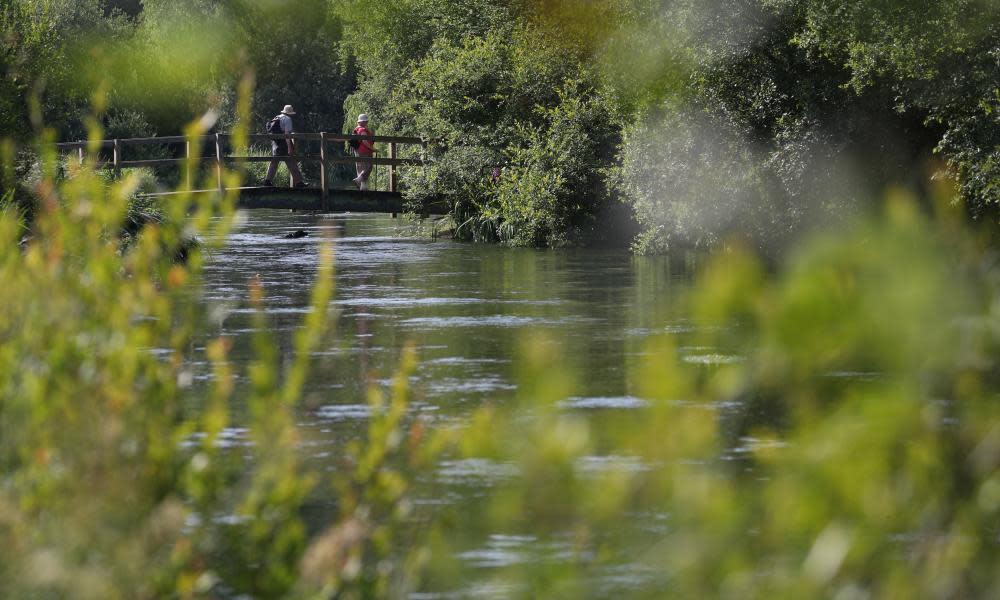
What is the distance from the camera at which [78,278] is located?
16.9 feet

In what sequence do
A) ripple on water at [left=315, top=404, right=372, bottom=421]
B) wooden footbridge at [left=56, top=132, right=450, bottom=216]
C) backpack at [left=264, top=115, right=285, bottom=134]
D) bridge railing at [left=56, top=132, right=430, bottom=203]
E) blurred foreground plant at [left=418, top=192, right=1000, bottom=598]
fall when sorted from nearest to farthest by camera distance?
blurred foreground plant at [left=418, top=192, right=1000, bottom=598] < ripple on water at [left=315, top=404, right=372, bottom=421] < bridge railing at [left=56, top=132, right=430, bottom=203] < wooden footbridge at [left=56, top=132, right=450, bottom=216] < backpack at [left=264, top=115, right=285, bottom=134]

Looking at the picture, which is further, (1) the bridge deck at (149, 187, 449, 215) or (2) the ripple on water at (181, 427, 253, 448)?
(1) the bridge deck at (149, 187, 449, 215)

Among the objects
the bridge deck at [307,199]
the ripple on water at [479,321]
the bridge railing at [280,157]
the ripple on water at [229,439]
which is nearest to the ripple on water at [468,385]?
the ripple on water at [229,439]

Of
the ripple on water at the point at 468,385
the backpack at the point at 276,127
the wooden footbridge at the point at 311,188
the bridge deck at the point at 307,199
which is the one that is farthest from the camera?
the backpack at the point at 276,127

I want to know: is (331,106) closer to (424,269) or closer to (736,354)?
(424,269)

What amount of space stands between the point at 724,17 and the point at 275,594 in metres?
22.6

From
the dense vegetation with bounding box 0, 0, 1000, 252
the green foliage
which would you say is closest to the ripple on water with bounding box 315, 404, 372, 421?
the dense vegetation with bounding box 0, 0, 1000, 252

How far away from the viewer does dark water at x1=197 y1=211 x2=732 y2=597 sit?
1041 cm

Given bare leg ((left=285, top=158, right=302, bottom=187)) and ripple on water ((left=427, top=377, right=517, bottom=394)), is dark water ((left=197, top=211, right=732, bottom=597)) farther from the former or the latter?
bare leg ((left=285, top=158, right=302, bottom=187))

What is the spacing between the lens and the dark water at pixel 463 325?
10406 millimetres

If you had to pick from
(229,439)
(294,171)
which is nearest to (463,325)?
(229,439)

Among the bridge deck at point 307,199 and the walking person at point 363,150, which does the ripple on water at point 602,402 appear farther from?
the walking person at point 363,150

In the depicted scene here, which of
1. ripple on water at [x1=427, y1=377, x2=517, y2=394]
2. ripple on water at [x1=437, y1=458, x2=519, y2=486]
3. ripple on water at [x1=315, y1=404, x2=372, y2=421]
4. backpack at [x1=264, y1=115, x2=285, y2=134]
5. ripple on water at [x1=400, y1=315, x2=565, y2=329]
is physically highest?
backpack at [x1=264, y1=115, x2=285, y2=134]

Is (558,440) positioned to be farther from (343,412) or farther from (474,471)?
(343,412)
